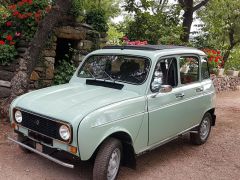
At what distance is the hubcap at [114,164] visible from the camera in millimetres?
4594

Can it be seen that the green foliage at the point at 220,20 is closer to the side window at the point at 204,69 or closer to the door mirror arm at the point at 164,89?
the side window at the point at 204,69

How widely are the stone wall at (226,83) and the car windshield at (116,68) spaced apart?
8.33 metres

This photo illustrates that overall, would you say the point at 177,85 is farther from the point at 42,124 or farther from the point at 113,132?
the point at 42,124

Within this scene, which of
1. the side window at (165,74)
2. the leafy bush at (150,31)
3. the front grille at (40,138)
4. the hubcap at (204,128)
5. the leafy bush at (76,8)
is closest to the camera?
the front grille at (40,138)

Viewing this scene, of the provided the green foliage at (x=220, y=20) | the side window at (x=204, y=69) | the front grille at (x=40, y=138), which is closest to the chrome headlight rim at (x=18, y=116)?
the front grille at (x=40, y=138)

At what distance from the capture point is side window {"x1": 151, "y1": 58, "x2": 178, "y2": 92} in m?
5.30

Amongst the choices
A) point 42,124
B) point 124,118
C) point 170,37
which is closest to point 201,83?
point 124,118

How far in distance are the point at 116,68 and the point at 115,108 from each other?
1181 millimetres

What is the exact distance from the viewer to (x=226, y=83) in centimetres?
1445

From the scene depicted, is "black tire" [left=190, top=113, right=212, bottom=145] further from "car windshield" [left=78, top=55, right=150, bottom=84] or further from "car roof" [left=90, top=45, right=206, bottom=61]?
"car windshield" [left=78, top=55, right=150, bottom=84]

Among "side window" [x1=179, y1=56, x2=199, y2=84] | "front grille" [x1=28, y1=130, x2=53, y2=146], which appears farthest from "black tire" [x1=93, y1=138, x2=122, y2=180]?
"side window" [x1=179, y1=56, x2=199, y2=84]

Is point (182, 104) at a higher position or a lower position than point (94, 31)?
lower

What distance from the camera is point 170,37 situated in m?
11.5

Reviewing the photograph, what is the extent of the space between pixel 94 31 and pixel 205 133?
159 inches
